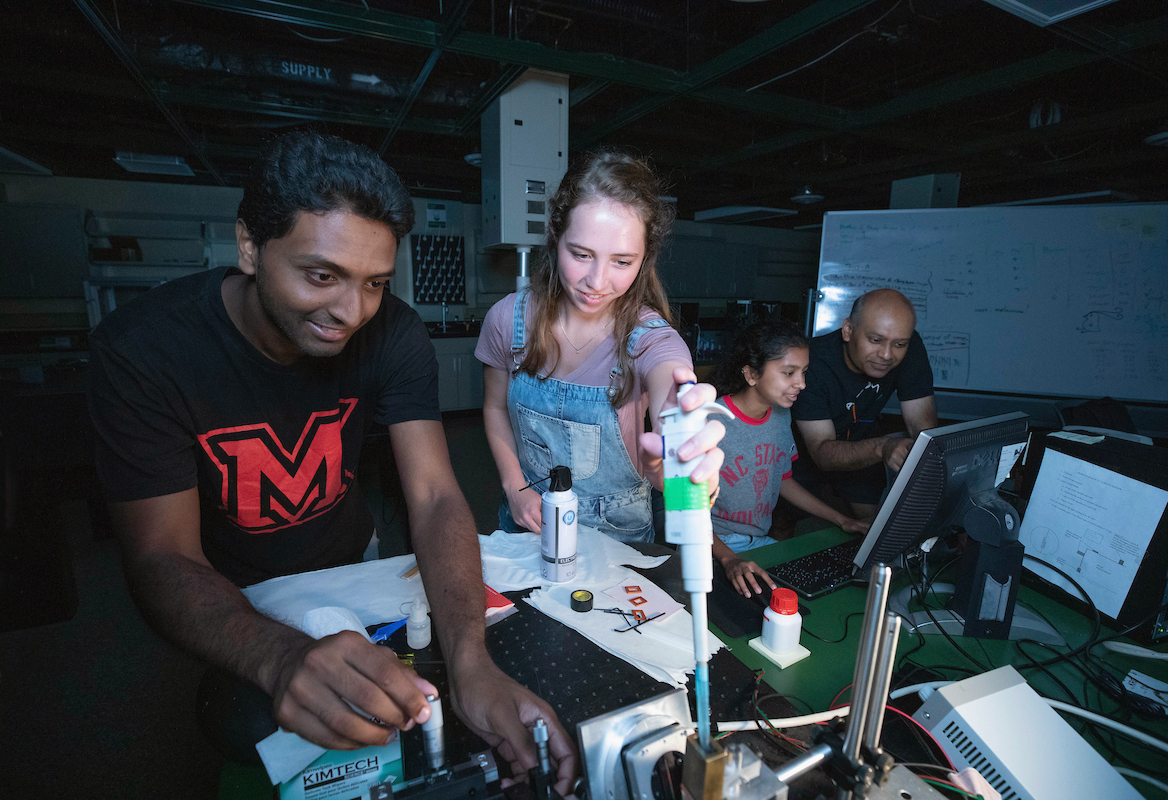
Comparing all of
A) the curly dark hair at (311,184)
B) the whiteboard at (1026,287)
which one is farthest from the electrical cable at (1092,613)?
the whiteboard at (1026,287)

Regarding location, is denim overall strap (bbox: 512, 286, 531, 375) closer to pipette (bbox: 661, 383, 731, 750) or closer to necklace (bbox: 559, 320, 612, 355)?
necklace (bbox: 559, 320, 612, 355)

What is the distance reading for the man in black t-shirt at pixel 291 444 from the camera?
65 centimetres

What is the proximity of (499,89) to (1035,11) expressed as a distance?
2.28m

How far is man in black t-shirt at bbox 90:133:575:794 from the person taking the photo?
0.65m

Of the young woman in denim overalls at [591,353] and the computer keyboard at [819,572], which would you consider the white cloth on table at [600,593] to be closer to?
the young woman in denim overalls at [591,353]

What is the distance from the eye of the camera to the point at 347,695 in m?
0.61

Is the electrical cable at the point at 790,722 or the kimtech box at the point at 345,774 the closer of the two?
the kimtech box at the point at 345,774

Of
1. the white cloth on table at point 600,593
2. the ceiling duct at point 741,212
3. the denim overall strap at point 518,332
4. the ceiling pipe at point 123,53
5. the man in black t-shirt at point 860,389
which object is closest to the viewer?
the white cloth on table at point 600,593

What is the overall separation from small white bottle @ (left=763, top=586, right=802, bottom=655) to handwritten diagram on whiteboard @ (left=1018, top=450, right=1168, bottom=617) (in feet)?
1.89

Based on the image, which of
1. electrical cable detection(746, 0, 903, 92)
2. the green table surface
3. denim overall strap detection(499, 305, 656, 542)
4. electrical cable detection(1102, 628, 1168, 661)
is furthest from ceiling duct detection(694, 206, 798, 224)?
electrical cable detection(1102, 628, 1168, 661)

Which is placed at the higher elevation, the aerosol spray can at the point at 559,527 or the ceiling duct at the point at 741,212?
the ceiling duct at the point at 741,212

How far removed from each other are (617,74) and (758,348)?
1687 mm

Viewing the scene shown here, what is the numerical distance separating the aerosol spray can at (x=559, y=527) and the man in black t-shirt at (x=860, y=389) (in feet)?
3.62

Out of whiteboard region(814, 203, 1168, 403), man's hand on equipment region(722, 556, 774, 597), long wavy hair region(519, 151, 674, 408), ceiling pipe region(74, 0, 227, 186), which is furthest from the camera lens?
whiteboard region(814, 203, 1168, 403)
